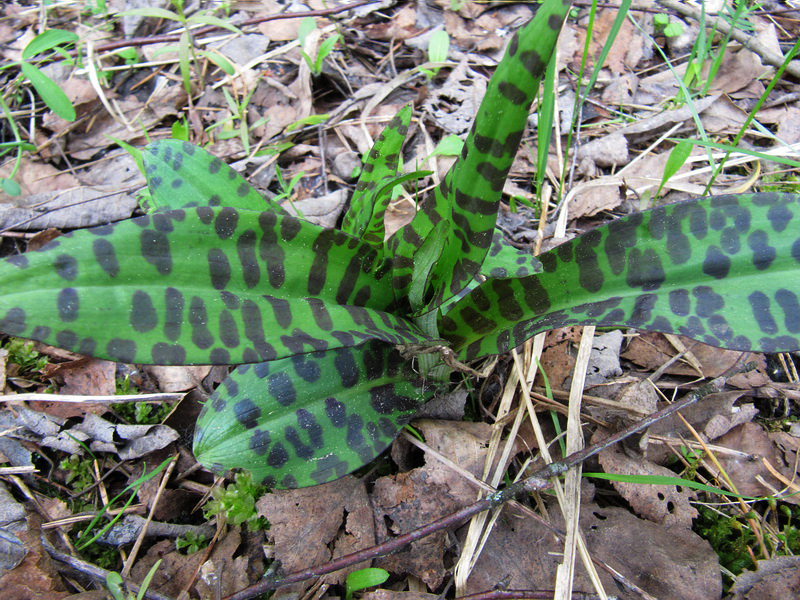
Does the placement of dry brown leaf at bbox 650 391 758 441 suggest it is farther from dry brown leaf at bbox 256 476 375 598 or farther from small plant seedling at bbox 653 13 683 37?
small plant seedling at bbox 653 13 683 37

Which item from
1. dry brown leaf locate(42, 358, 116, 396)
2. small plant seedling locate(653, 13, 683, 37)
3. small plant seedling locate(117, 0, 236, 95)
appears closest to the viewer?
dry brown leaf locate(42, 358, 116, 396)

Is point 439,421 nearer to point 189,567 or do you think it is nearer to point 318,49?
point 189,567

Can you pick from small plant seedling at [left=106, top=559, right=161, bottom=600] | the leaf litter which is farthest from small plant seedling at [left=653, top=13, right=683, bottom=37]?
small plant seedling at [left=106, top=559, right=161, bottom=600]

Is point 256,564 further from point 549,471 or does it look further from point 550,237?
point 550,237

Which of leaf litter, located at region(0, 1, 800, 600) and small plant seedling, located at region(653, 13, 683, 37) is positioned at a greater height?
small plant seedling, located at region(653, 13, 683, 37)

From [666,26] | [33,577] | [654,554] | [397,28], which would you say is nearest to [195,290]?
[33,577]

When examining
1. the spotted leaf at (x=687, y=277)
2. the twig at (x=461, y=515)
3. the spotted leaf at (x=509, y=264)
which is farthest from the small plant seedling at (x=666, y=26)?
the spotted leaf at (x=509, y=264)

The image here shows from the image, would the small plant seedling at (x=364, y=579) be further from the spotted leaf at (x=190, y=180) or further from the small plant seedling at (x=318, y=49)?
the small plant seedling at (x=318, y=49)

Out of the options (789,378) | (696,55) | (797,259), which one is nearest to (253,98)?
(696,55)
